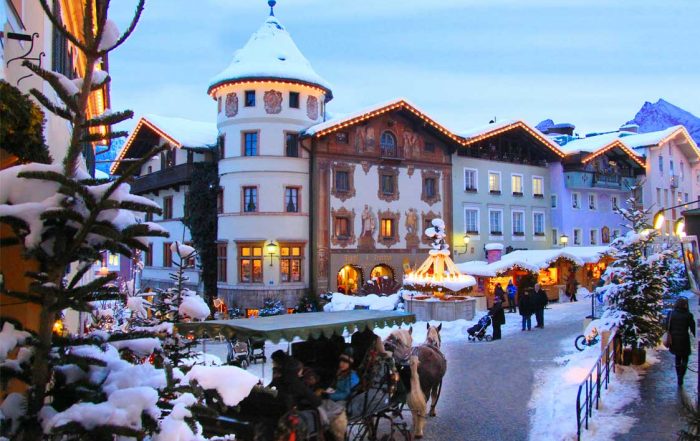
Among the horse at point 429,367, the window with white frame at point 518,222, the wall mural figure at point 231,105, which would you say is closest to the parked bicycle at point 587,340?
the horse at point 429,367

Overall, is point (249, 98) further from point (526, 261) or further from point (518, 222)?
point (518, 222)

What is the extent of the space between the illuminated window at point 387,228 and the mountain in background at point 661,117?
106492mm

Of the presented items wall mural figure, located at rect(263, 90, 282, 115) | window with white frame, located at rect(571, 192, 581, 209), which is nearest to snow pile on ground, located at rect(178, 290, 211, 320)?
wall mural figure, located at rect(263, 90, 282, 115)

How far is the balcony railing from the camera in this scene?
3753cm

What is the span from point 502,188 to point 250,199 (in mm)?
18273

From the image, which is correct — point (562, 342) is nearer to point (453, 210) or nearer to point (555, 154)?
point (453, 210)

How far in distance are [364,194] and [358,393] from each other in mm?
26912

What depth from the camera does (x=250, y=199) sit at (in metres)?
34.4

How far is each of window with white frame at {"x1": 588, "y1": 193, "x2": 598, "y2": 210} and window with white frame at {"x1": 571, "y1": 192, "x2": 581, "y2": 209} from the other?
56.1 inches

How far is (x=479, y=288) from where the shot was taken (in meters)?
34.4

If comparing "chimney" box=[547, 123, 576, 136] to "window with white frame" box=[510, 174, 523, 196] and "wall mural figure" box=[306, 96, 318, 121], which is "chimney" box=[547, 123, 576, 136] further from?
"wall mural figure" box=[306, 96, 318, 121]

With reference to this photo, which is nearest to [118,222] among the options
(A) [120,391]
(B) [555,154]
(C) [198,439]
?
(A) [120,391]

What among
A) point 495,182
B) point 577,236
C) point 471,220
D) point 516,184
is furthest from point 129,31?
point 577,236

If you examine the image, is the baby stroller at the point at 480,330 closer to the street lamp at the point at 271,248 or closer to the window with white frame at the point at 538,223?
the street lamp at the point at 271,248
